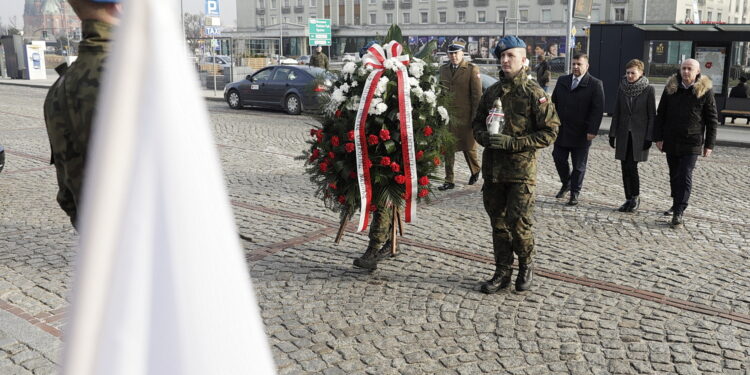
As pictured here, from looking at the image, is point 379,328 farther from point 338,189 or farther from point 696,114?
point 696,114

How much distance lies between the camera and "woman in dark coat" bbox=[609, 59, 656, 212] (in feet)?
26.5

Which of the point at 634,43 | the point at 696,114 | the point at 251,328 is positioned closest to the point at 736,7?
the point at 634,43

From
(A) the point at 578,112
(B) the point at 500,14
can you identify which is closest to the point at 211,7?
(A) the point at 578,112

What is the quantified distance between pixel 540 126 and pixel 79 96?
3.61 meters

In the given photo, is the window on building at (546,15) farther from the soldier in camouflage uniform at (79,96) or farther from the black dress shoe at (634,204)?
the soldier in camouflage uniform at (79,96)

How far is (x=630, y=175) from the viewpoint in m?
8.09

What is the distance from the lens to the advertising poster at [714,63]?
1745cm

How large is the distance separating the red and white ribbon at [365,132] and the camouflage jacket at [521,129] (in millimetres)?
596

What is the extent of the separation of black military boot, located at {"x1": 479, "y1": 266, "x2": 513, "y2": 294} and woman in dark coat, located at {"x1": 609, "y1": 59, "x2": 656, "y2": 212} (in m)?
3.26

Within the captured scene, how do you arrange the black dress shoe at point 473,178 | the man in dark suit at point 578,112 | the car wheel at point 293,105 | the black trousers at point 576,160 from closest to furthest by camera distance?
the man in dark suit at point 578,112 → the black trousers at point 576,160 → the black dress shoe at point 473,178 → the car wheel at point 293,105

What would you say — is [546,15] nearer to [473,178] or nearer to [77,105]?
[473,178]

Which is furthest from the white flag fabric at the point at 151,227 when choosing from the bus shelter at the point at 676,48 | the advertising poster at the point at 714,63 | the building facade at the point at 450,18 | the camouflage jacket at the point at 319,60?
the building facade at the point at 450,18

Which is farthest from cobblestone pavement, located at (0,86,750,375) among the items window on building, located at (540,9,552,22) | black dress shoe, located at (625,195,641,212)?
window on building, located at (540,9,552,22)

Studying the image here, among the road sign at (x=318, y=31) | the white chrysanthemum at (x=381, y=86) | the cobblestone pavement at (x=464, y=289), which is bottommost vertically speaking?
the cobblestone pavement at (x=464, y=289)
